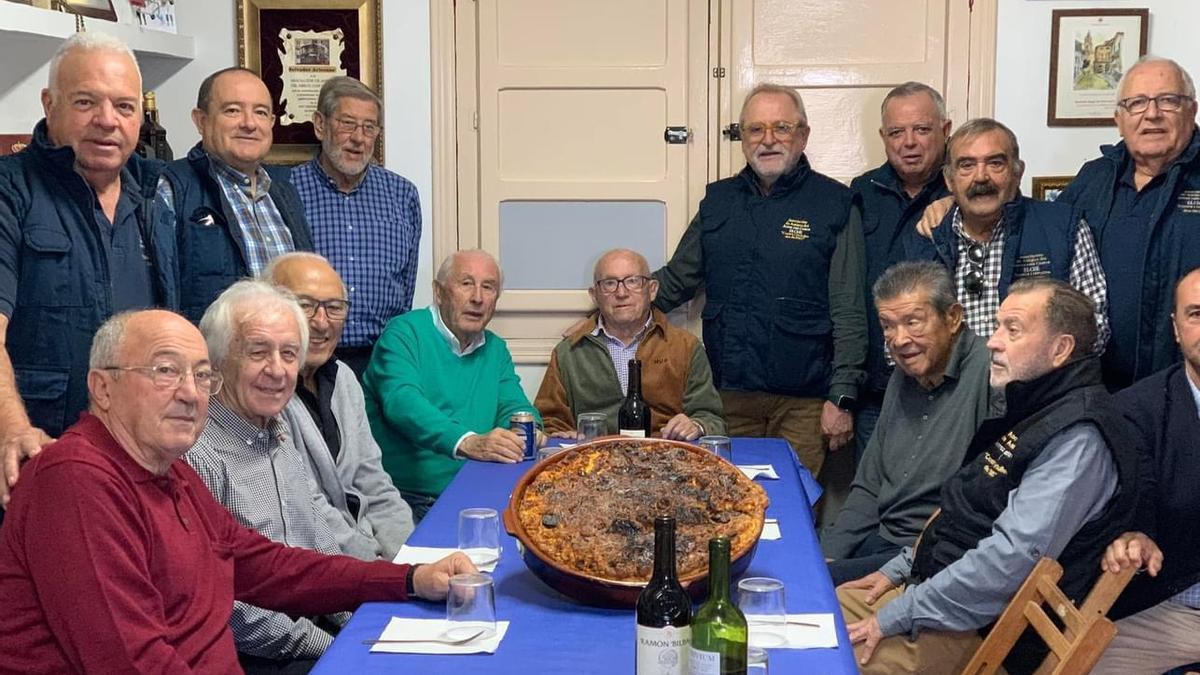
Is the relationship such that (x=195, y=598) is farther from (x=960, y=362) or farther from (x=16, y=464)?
(x=960, y=362)

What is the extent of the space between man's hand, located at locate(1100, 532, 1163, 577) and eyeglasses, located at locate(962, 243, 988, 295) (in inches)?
42.8

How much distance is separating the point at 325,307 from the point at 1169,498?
76.0 inches

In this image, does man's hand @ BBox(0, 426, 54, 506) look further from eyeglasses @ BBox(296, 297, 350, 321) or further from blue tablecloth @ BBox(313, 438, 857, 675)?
eyeglasses @ BBox(296, 297, 350, 321)

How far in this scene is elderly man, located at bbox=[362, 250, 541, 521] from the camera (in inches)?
135

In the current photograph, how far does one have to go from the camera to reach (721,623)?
156cm

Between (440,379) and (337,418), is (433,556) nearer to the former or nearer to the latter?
(337,418)

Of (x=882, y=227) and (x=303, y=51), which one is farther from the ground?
(x=303, y=51)

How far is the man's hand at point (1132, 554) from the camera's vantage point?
2279 mm

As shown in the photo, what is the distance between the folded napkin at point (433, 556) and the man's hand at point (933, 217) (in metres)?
1.83

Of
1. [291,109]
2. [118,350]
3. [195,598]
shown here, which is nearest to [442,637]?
[195,598]

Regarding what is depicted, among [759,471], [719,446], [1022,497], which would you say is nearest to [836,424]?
[759,471]

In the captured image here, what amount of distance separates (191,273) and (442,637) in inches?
63.3

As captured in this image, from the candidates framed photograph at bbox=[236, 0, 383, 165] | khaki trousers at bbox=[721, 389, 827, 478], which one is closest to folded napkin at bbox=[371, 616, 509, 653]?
khaki trousers at bbox=[721, 389, 827, 478]

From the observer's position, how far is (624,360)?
3.82 metres
